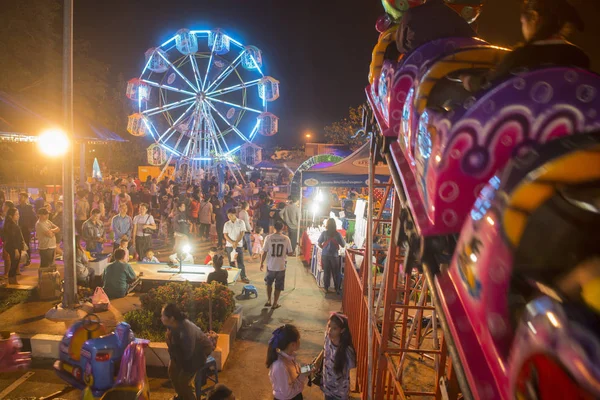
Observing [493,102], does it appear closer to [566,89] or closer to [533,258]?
[566,89]

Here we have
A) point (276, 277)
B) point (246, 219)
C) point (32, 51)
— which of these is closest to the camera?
point (276, 277)

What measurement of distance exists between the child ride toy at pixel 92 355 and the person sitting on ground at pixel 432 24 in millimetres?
3903

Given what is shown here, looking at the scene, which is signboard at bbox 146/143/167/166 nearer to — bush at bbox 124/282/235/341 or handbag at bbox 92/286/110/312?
handbag at bbox 92/286/110/312

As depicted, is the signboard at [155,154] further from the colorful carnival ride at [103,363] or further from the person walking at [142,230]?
the colorful carnival ride at [103,363]

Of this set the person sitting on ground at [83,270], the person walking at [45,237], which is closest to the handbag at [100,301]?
the person sitting on ground at [83,270]

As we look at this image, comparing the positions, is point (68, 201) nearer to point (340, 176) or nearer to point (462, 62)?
point (462, 62)

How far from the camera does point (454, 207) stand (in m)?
1.67

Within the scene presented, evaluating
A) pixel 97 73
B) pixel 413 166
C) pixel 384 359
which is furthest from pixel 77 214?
pixel 97 73

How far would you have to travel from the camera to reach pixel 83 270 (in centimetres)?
724

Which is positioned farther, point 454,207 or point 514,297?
point 454,207

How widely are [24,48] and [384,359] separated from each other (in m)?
24.6

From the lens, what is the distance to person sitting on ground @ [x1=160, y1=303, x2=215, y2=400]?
13.1 ft

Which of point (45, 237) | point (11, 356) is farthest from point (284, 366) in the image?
point (45, 237)

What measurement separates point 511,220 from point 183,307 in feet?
18.7
